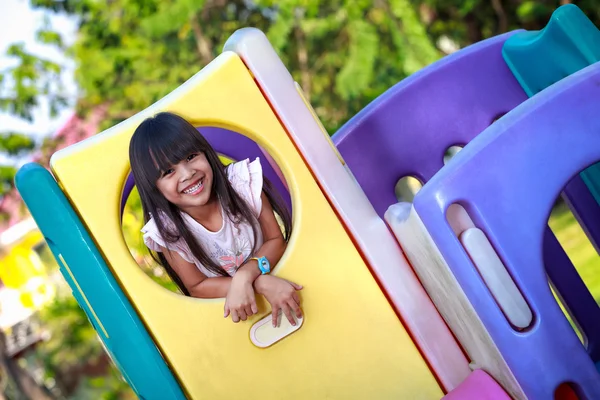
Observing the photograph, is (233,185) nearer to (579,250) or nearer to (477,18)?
(579,250)

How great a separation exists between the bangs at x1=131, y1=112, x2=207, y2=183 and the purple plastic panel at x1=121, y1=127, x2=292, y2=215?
0.54 m

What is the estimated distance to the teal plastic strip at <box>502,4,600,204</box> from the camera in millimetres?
1854

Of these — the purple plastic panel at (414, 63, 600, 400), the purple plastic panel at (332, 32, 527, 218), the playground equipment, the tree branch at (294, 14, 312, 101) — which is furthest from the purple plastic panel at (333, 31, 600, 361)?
the tree branch at (294, 14, 312, 101)

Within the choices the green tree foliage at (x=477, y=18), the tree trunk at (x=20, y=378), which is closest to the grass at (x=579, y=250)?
the green tree foliage at (x=477, y=18)

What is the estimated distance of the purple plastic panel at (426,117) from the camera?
7.00ft

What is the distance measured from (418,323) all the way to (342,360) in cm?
19

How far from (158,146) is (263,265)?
348 millimetres

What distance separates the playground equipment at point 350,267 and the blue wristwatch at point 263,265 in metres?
0.03

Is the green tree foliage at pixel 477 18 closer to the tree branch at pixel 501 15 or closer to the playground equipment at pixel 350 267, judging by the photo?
the tree branch at pixel 501 15

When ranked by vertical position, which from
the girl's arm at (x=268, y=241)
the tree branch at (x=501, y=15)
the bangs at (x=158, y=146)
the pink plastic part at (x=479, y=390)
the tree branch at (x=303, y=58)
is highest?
the tree branch at (x=303, y=58)

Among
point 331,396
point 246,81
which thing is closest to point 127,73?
point 246,81

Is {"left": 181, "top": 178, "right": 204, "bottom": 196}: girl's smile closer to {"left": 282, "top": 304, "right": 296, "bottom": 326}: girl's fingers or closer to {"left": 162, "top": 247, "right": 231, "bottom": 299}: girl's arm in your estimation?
{"left": 162, "top": 247, "right": 231, "bottom": 299}: girl's arm

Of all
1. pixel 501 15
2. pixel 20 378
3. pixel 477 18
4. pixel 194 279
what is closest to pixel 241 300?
pixel 194 279

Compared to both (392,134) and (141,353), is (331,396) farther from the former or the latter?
(392,134)
